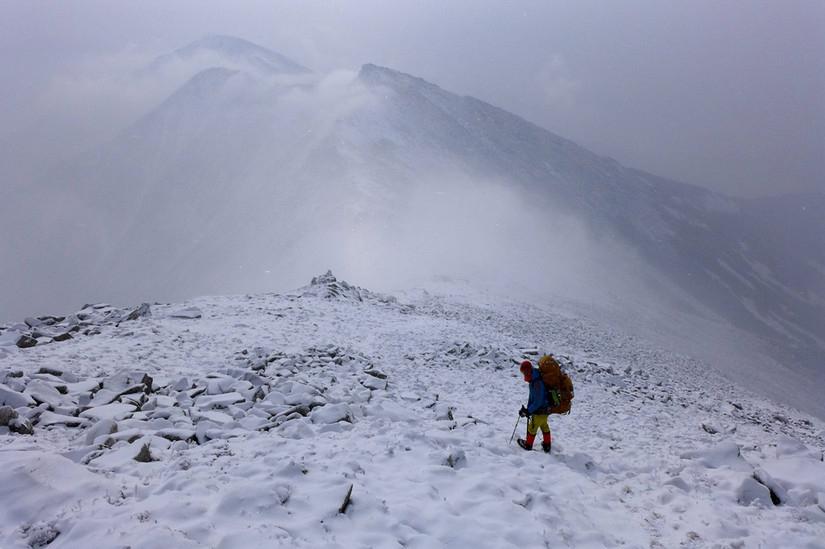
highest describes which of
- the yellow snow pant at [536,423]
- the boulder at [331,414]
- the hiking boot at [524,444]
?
the yellow snow pant at [536,423]

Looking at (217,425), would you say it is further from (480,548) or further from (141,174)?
(141,174)

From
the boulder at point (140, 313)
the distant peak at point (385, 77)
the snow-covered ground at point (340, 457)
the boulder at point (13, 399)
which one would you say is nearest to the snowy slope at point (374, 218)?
the distant peak at point (385, 77)

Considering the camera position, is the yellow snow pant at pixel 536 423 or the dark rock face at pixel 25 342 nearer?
the yellow snow pant at pixel 536 423

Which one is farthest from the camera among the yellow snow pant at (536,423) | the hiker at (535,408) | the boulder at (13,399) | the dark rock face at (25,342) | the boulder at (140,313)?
the boulder at (140,313)

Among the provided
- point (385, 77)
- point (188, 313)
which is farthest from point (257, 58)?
point (188, 313)

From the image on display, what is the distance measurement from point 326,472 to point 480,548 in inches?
106

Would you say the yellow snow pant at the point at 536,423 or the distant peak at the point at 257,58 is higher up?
the distant peak at the point at 257,58

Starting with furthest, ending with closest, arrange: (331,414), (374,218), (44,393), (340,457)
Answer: (374,218), (331,414), (44,393), (340,457)

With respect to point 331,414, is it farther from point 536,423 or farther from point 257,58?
point 257,58

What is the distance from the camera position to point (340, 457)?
752cm

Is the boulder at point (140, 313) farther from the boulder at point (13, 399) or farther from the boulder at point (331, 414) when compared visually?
the boulder at point (331, 414)

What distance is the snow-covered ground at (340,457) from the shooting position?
5543mm

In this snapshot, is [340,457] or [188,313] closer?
[340,457]

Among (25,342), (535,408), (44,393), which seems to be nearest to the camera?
(44,393)
